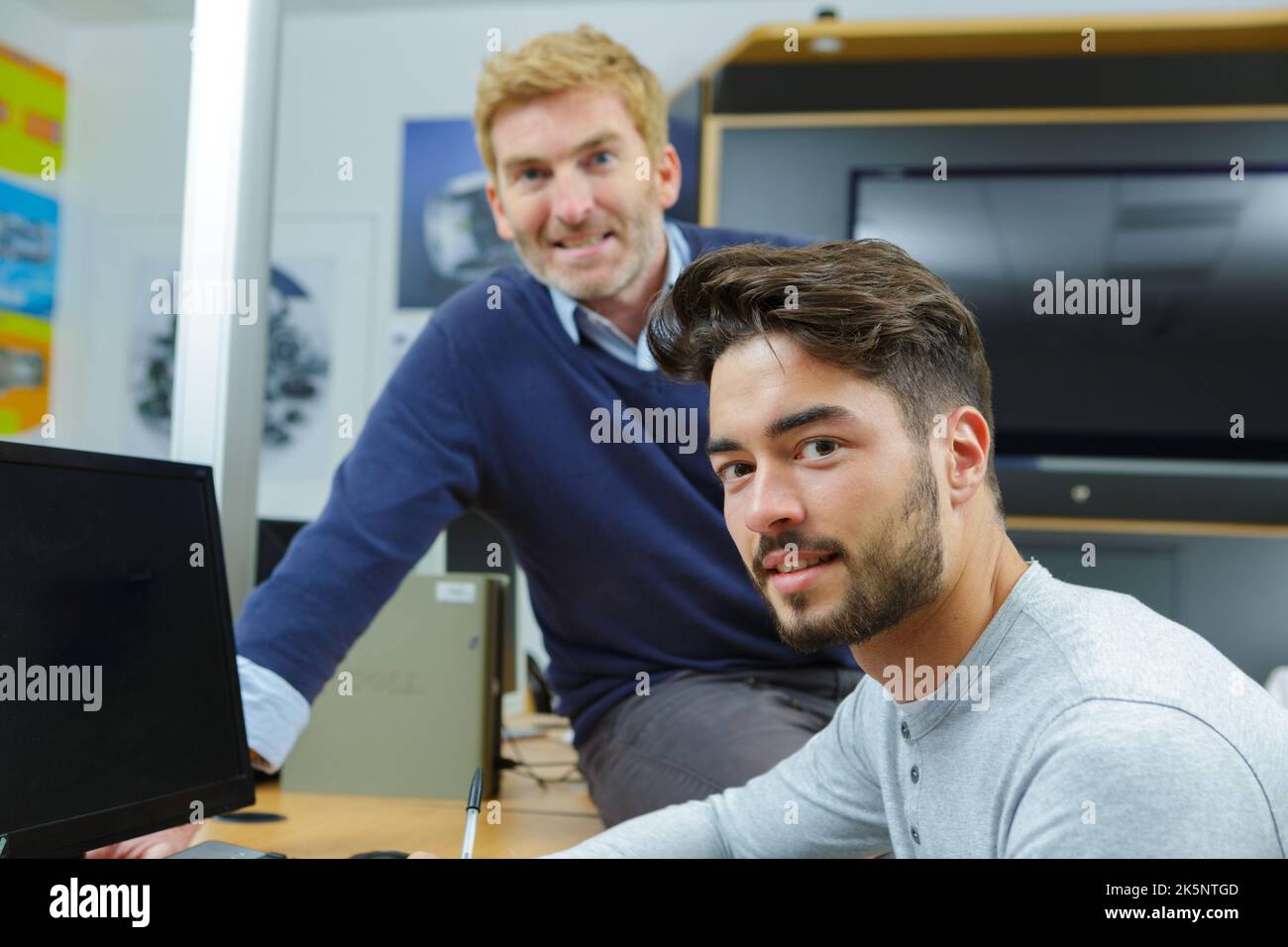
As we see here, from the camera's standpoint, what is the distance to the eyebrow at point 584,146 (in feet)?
4.96

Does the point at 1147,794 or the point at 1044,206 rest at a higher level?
the point at 1044,206

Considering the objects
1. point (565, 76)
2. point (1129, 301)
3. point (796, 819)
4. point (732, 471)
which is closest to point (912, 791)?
point (796, 819)

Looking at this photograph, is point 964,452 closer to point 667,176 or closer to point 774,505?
point 774,505

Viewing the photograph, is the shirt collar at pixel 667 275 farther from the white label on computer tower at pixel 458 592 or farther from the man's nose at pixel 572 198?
the white label on computer tower at pixel 458 592

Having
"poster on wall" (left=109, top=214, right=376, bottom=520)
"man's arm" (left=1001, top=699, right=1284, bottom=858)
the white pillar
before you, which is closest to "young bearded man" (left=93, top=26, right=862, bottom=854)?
the white pillar

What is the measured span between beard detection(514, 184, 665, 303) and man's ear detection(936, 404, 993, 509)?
725mm

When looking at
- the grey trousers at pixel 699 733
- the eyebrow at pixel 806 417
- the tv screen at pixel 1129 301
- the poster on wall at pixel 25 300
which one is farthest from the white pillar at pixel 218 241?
the tv screen at pixel 1129 301

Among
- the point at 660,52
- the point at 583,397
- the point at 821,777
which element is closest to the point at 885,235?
the point at 660,52

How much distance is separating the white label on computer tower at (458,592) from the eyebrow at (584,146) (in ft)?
1.80

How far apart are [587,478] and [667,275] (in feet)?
1.04

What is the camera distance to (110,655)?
2.86ft

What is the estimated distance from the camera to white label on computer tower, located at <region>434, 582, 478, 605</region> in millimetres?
1470
